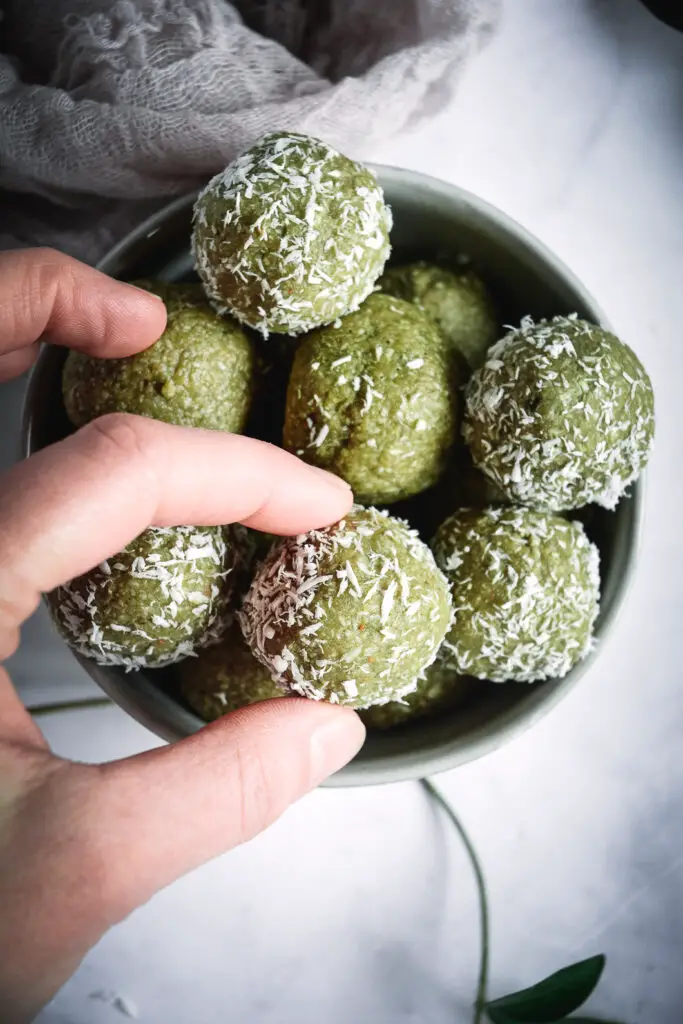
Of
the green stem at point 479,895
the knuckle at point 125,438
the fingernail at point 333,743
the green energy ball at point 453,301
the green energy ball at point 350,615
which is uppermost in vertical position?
the green energy ball at point 453,301

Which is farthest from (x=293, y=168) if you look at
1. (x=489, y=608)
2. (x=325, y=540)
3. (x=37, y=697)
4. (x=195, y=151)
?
(x=37, y=697)

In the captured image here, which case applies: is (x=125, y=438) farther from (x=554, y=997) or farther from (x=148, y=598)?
(x=554, y=997)

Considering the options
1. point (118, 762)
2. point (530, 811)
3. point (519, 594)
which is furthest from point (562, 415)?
point (530, 811)

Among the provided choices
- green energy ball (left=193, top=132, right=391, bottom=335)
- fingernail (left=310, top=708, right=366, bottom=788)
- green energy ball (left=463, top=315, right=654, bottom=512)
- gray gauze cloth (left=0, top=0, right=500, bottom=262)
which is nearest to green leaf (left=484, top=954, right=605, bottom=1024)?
fingernail (left=310, top=708, right=366, bottom=788)

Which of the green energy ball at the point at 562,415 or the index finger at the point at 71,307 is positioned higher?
the green energy ball at the point at 562,415

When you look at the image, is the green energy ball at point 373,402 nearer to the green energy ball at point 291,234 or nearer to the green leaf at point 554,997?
the green energy ball at point 291,234

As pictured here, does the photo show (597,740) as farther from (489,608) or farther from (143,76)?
(143,76)

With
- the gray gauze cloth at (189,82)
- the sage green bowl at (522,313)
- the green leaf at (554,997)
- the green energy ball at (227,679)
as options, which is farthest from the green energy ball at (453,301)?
the green leaf at (554,997)
